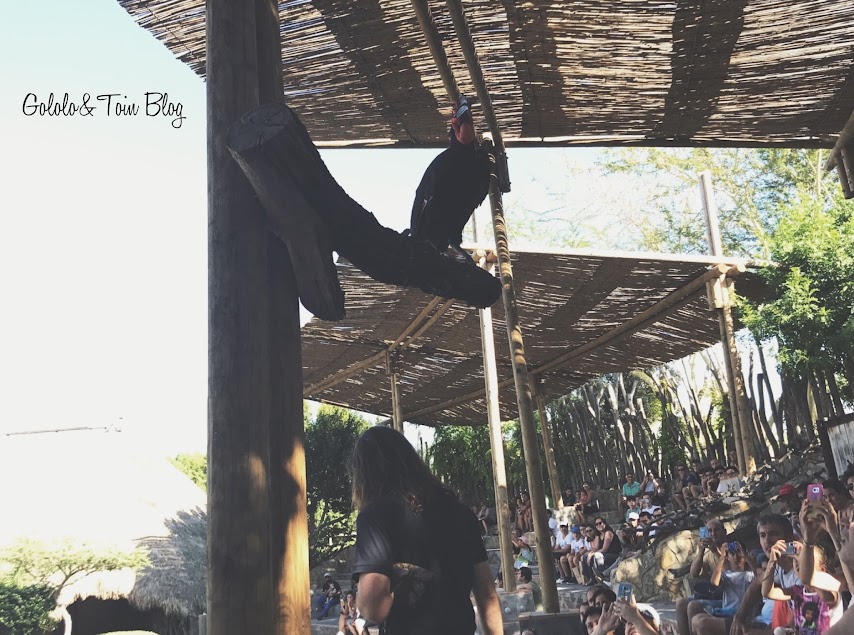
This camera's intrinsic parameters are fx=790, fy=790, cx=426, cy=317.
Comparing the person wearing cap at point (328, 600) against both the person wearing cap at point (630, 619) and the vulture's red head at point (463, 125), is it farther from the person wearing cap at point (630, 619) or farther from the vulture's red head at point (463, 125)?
the vulture's red head at point (463, 125)

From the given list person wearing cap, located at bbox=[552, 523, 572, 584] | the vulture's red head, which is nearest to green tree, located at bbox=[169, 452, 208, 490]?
person wearing cap, located at bbox=[552, 523, 572, 584]

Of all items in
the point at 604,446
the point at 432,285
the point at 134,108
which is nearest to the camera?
the point at 432,285

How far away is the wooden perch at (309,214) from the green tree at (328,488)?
50.9ft

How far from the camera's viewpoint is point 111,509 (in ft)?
54.9

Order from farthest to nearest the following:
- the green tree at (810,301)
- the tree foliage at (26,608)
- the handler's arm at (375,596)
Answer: the tree foliage at (26,608) < the green tree at (810,301) < the handler's arm at (375,596)

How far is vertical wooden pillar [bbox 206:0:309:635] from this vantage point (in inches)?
72.4

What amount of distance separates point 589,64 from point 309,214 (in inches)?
154

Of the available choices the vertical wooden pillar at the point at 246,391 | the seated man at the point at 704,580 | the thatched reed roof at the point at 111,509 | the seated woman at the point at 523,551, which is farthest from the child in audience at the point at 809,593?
the thatched reed roof at the point at 111,509

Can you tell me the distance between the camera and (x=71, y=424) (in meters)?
19.2

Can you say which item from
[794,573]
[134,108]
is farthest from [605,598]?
[134,108]

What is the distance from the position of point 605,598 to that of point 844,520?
151 cm

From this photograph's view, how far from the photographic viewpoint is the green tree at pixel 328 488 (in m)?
18.1

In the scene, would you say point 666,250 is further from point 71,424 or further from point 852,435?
point 71,424

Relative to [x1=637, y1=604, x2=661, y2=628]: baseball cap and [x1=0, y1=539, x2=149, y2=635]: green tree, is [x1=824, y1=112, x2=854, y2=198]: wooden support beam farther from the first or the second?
[x1=0, y1=539, x2=149, y2=635]: green tree
